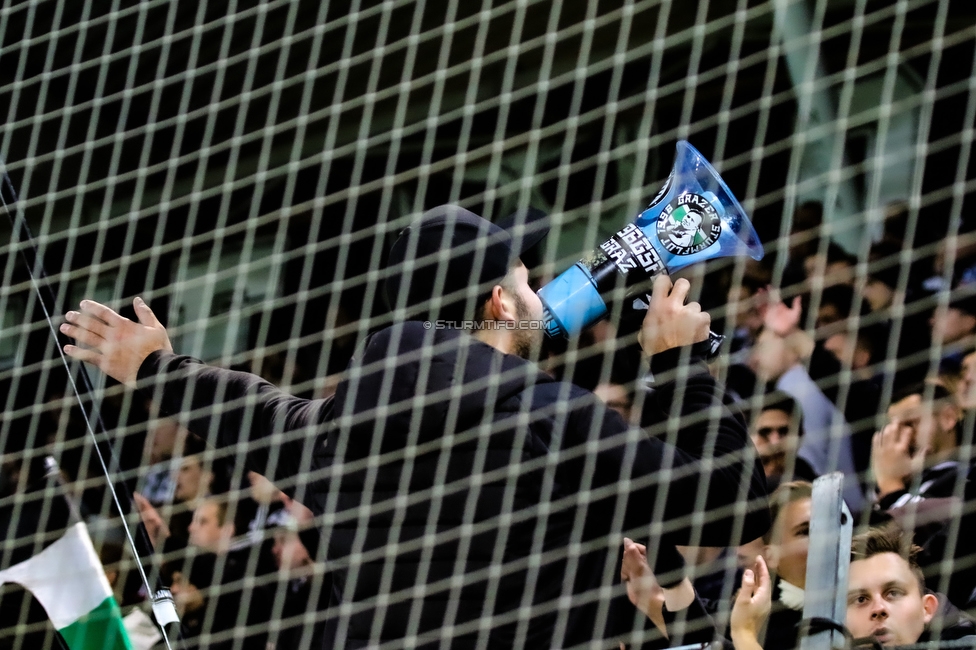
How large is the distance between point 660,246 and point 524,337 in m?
0.25

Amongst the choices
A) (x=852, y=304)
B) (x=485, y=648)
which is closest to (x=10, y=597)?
(x=485, y=648)

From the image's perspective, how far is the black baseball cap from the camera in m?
1.72

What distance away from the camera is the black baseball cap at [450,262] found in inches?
67.8

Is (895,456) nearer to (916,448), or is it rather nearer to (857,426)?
(916,448)

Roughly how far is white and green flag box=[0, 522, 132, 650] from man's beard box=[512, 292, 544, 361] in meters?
0.88

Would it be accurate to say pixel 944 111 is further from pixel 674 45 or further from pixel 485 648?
pixel 485 648

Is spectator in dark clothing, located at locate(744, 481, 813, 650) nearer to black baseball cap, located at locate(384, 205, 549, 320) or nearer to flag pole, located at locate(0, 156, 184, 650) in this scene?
black baseball cap, located at locate(384, 205, 549, 320)

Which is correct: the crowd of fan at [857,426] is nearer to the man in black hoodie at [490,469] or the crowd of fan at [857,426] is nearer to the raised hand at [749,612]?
the raised hand at [749,612]

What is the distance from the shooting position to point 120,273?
374 centimetres

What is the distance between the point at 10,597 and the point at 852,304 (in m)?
1.70

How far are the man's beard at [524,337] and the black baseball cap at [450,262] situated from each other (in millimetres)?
46

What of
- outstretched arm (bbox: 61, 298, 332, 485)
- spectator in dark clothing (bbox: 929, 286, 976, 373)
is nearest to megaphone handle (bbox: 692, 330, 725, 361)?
outstretched arm (bbox: 61, 298, 332, 485)

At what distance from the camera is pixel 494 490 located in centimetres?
161

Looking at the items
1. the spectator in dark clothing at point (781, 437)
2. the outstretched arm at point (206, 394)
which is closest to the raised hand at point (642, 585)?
the spectator in dark clothing at point (781, 437)
